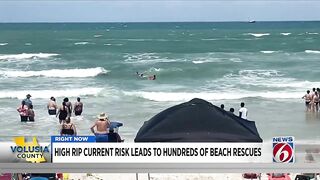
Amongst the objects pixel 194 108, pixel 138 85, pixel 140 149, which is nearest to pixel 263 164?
pixel 140 149

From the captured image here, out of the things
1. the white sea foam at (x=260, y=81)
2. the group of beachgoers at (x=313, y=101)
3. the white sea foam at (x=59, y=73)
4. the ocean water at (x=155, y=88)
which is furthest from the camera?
the white sea foam at (x=59, y=73)

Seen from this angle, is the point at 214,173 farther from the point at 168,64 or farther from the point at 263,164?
the point at 168,64

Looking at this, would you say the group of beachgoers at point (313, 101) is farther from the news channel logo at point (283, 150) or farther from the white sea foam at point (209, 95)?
the news channel logo at point (283, 150)

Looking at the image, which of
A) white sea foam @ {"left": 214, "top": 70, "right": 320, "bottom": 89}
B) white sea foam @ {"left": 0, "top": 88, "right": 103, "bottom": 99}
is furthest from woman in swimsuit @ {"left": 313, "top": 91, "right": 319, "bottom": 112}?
white sea foam @ {"left": 0, "top": 88, "right": 103, "bottom": 99}

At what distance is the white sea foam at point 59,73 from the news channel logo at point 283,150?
28.9m

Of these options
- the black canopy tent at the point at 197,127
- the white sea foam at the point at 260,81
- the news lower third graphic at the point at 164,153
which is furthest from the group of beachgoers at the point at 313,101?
the news lower third graphic at the point at 164,153

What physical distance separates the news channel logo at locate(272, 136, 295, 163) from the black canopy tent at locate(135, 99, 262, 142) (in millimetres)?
1740

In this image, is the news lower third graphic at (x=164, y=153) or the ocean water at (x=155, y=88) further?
the ocean water at (x=155, y=88)

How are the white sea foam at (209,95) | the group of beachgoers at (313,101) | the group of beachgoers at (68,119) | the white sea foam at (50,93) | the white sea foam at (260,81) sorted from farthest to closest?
the white sea foam at (260,81) → the white sea foam at (50,93) → the white sea foam at (209,95) → the group of beachgoers at (313,101) → the group of beachgoers at (68,119)

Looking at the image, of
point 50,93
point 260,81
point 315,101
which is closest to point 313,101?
point 315,101

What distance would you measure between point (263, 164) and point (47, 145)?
44.5 inches

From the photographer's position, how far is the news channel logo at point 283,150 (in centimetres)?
249

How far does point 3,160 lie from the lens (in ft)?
8.48

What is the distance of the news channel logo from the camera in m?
2.49
